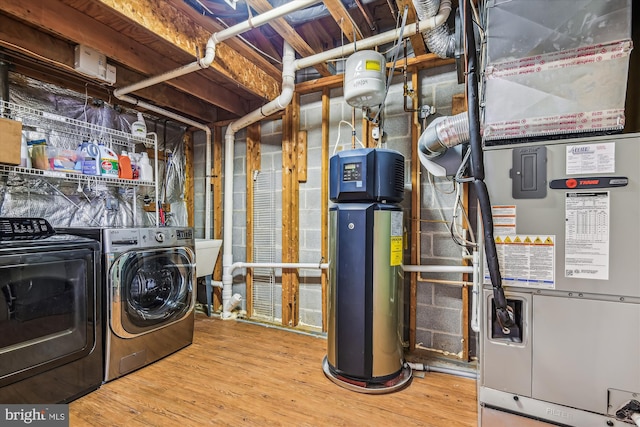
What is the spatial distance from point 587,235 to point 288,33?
6.67ft

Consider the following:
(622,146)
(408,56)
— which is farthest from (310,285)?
(622,146)

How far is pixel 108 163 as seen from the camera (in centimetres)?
246

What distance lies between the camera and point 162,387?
184cm

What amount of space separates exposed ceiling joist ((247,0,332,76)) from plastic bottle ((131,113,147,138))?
1.63 metres

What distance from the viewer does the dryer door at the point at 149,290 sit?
1.92 m

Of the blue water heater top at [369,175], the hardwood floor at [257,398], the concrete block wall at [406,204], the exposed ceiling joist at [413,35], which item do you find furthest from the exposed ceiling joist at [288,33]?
the hardwood floor at [257,398]

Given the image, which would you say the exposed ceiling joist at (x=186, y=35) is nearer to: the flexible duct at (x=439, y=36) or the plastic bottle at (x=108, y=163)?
the plastic bottle at (x=108, y=163)

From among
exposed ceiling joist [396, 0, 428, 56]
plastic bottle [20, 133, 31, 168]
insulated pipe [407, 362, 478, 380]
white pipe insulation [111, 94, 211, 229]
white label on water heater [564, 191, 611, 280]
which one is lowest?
insulated pipe [407, 362, 478, 380]

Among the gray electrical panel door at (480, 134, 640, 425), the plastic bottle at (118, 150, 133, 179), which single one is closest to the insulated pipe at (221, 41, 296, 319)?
the plastic bottle at (118, 150, 133, 179)

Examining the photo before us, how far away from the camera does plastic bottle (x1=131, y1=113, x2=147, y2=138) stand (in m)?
2.84

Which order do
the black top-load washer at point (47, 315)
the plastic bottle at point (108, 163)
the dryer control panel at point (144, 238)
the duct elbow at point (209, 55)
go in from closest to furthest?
the black top-load washer at point (47, 315)
the dryer control panel at point (144, 238)
the duct elbow at point (209, 55)
the plastic bottle at point (108, 163)

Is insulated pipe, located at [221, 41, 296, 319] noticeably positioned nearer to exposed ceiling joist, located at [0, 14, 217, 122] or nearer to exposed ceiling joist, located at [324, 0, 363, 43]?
exposed ceiling joist, located at [0, 14, 217, 122]

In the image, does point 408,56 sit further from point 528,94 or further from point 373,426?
point 373,426

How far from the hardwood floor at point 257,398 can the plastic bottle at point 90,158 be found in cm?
151
